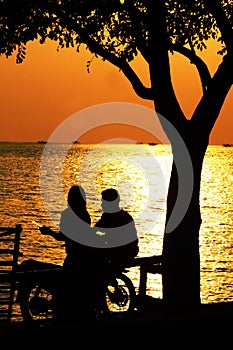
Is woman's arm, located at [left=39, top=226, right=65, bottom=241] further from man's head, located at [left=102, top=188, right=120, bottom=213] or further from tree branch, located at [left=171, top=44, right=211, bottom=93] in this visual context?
tree branch, located at [left=171, top=44, right=211, bottom=93]

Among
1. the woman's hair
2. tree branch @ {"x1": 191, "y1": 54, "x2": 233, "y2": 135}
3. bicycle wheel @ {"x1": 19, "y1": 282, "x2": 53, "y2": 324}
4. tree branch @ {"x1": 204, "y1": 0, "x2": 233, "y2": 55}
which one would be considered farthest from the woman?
tree branch @ {"x1": 204, "y1": 0, "x2": 233, "y2": 55}

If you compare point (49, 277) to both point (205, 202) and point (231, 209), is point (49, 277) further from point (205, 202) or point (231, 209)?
point (205, 202)

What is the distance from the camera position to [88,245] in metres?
12.4

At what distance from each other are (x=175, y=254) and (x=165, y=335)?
3.44 meters

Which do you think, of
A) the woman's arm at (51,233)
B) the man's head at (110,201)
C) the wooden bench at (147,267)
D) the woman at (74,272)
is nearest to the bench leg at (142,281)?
the wooden bench at (147,267)

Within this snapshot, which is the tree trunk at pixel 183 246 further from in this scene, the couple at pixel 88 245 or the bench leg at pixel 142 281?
the couple at pixel 88 245

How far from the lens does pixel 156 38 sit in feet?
47.4

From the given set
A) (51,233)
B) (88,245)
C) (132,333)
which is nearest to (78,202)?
(51,233)

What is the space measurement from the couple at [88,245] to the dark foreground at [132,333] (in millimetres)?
1365

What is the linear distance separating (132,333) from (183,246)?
12.2 ft

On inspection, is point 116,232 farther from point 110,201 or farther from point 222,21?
point 222,21

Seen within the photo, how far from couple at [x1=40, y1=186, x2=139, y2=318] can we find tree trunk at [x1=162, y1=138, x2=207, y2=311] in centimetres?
158

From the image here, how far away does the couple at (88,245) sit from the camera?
12.2 metres

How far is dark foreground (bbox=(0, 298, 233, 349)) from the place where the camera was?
10258mm
